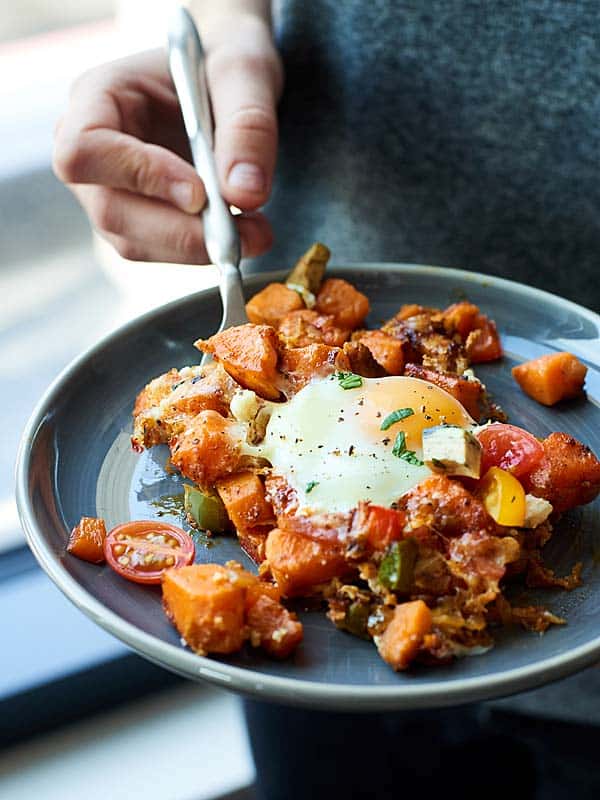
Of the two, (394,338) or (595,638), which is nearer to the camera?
(595,638)

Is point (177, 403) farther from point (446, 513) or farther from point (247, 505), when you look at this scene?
point (446, 513)

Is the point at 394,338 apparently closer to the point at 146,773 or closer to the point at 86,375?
the point at 86,375

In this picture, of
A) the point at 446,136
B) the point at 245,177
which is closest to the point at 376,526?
the point at 245,177

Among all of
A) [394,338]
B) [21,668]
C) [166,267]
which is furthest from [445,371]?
[166,267]

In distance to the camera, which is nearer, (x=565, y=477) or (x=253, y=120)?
(x=565, y=477)

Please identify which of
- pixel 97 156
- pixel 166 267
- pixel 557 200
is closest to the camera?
pixel 97 156

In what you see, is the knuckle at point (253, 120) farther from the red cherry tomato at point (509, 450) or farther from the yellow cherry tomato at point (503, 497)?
the yellow cherry tomato at point (503, 497)

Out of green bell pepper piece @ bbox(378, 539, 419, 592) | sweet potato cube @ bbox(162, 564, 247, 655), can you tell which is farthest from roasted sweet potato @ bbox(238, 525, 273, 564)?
green bell pepper piece @ bbox(378, 539, 419, 592)

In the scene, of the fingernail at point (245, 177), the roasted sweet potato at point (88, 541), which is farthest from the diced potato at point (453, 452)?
the fingernail at point (245, 177)
